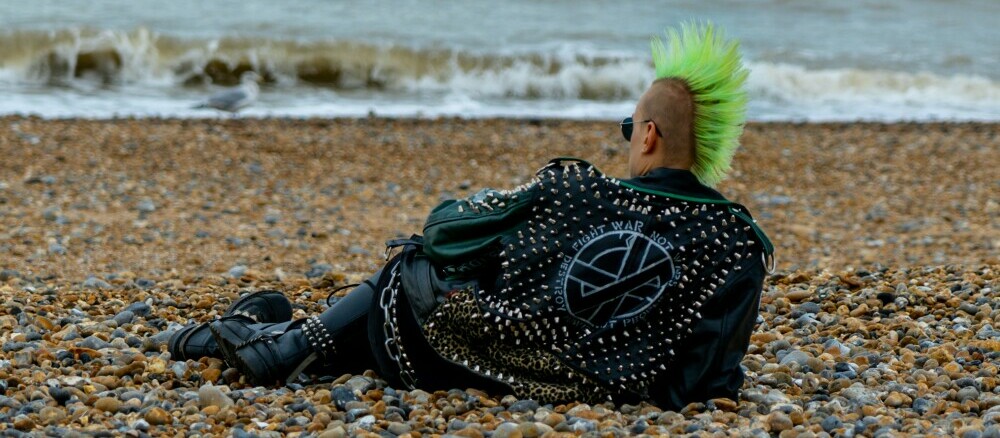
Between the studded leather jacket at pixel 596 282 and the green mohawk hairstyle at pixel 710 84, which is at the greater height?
the green mohawk hairstyle at pixel 710 84

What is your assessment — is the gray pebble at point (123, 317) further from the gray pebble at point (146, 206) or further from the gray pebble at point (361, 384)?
the gray pebble at point (146, 206)

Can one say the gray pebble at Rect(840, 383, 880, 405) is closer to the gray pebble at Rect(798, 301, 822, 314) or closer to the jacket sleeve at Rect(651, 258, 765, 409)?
the jacket sleeve at Rect(651, 258, 765, 409)

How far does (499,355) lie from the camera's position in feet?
12.3

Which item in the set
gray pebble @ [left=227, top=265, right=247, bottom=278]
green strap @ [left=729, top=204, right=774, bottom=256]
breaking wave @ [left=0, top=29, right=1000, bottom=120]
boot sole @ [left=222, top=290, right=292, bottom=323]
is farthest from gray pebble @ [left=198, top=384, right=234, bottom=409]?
breaking wave @ [left=0, top=29, right=1000, bottom=120]

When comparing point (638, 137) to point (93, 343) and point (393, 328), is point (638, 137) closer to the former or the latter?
point (393, 328)

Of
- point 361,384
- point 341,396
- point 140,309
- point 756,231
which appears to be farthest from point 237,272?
point 756,231

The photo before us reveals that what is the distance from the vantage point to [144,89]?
15.5 metres

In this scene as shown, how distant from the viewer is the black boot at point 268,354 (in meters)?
3.89

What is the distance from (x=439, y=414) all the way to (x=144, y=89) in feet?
42.3

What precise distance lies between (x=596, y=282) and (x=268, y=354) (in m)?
1.13

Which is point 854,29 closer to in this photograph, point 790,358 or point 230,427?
point 790,358

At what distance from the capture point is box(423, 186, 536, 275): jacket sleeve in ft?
12.0

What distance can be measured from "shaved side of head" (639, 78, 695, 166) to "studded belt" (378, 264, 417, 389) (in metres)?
0.96

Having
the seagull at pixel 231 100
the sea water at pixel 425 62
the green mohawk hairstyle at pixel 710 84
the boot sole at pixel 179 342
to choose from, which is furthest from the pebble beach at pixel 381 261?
the sea water at pixel 425 62
